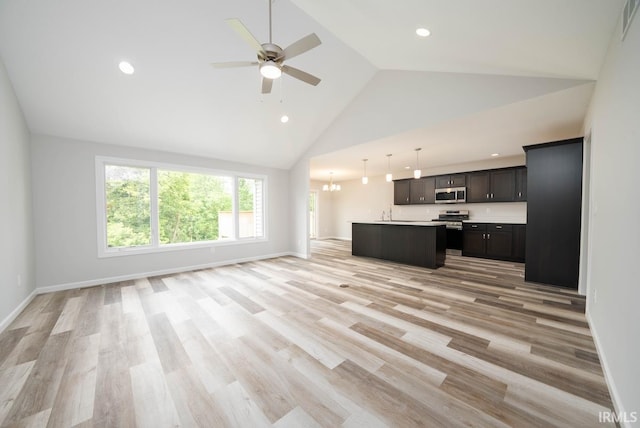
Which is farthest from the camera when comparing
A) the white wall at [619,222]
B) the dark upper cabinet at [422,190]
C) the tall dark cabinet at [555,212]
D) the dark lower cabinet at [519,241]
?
the dark upper cabinet at [422,190]

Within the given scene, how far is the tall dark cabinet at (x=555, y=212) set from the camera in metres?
3.37

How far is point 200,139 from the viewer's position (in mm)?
4555

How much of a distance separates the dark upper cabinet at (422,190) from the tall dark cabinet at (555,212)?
10.6 feet

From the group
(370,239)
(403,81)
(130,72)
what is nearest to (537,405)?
(403,81)

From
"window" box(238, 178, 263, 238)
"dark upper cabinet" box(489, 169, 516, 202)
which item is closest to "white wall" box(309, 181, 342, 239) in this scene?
"window" box(238, 178, 263, 238)

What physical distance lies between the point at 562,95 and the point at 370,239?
4.16 m

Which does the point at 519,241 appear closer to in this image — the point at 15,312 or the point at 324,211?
the point at 324,211

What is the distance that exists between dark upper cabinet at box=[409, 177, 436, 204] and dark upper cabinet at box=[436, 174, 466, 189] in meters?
0.14

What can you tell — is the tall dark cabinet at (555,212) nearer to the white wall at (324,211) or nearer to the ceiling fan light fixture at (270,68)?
the ceiling fan light fixture at (270,68)

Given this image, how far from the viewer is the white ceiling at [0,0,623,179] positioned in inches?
82.3

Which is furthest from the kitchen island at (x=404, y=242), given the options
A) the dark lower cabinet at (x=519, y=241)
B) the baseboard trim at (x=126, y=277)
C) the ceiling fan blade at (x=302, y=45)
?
the ceiling fan blade at (x=302, y=45)

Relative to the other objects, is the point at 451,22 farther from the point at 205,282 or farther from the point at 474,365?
the point at 205,282

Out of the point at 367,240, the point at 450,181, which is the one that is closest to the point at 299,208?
the point at 367,240

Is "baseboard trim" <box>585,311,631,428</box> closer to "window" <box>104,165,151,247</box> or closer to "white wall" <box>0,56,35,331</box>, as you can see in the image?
"white wall" <box>0,56,35,331</box>
